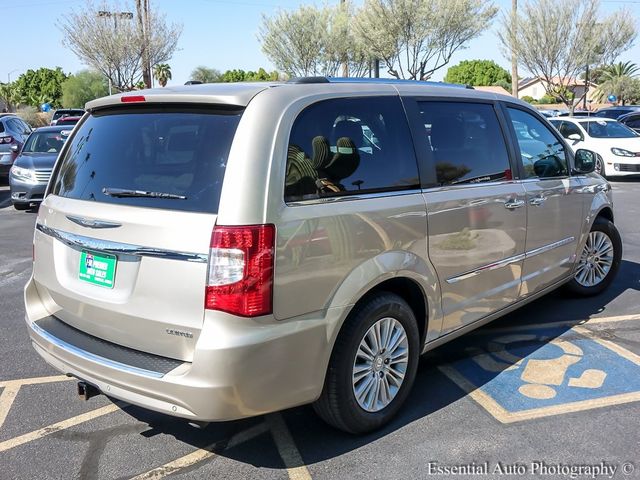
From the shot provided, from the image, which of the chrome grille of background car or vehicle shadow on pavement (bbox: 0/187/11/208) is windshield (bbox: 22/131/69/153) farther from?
vehicle shadow on pavement (bbox: 0/187/11/208)

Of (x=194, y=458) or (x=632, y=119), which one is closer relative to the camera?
(x=194, y=458)

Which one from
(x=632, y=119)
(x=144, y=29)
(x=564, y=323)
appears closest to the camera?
(x=564, y=323)

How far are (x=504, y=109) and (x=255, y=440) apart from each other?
285 cm

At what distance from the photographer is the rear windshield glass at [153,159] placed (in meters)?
2.68

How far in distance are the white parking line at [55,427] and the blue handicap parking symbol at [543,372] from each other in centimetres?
219

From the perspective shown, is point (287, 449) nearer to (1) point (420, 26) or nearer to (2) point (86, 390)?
(2) point (86, 390)

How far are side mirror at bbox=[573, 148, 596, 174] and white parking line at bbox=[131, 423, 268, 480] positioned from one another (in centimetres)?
344

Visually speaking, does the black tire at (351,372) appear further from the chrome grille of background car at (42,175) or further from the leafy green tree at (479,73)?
the leafy green tree at (479,73)

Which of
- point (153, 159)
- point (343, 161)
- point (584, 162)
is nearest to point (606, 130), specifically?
point (584, 162)

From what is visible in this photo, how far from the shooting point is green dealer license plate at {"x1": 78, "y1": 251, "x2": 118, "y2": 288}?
9.23 ft

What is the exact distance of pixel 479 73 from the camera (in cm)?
9694

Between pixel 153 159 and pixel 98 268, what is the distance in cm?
59

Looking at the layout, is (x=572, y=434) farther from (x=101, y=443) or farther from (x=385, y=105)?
(x=101, y=443)

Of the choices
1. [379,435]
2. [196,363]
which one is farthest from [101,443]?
[379,435]
